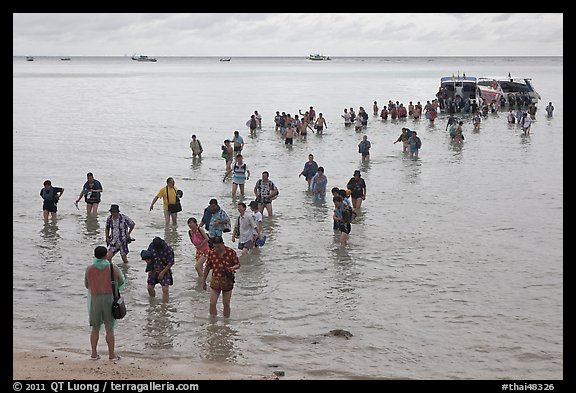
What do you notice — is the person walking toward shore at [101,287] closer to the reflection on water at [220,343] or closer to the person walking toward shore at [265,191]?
the reflection on water at [220,343]

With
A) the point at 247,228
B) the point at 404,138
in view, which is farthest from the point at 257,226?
the point at 404,138

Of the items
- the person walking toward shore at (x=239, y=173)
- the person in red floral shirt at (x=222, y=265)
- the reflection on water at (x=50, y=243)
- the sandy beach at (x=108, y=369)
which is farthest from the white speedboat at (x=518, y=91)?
the sandy beach at (x=108, y=369)

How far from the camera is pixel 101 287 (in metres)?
8.81

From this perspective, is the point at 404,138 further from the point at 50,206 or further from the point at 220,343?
the point at 220,343

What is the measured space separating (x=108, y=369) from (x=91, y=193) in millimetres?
9059

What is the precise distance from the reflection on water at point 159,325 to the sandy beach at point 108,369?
0.60 metres

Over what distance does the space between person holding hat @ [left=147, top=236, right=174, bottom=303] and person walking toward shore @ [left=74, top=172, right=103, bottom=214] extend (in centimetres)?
602

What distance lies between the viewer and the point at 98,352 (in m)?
9.46

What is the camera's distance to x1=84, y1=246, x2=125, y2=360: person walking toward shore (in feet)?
28.8

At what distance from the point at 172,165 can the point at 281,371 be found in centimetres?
1795

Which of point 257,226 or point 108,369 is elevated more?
point 257,226

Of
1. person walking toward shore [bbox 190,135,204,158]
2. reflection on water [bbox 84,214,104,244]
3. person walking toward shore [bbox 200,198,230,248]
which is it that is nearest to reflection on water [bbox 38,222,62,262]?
reflection on water [bbox 84,214,104,244]
